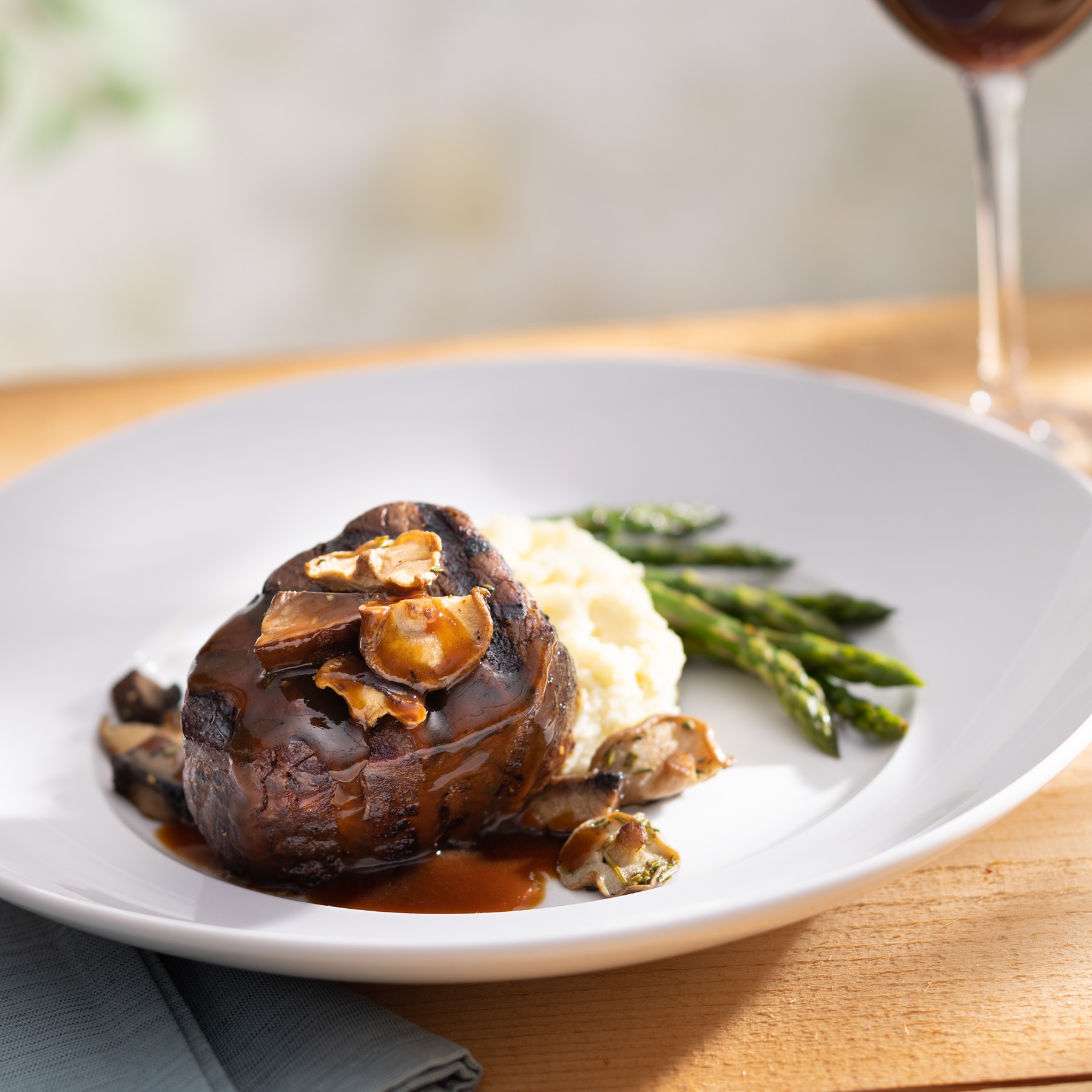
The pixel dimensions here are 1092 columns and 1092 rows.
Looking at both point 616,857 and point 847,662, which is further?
point 847,662

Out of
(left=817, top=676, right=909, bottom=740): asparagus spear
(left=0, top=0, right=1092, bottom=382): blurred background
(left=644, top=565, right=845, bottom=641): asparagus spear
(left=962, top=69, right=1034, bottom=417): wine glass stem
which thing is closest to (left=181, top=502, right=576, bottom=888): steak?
(left=817, top=676, right=909, bottom=740): asparagus spear

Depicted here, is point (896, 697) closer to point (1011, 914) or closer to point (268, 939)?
point (1011, 914)

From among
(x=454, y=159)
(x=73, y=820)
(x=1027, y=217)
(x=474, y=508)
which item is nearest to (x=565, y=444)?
(x=474, y=508)

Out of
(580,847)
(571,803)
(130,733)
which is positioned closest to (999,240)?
(571,803)

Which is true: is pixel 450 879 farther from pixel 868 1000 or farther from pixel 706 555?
pixel 706 555

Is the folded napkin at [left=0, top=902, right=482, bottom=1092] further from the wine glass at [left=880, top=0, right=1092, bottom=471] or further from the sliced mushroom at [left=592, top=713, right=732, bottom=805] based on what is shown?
the wine glass at [left=880, top=0, right=1092, bottom=471]

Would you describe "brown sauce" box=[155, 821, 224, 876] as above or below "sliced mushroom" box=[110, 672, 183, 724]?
below
